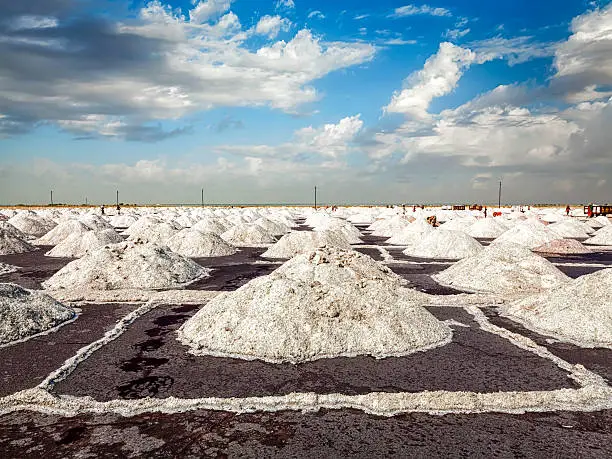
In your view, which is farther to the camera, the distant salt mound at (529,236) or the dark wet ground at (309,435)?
the distant salt mound at (529,236)

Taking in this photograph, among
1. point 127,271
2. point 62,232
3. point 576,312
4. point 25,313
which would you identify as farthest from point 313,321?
point 62,232

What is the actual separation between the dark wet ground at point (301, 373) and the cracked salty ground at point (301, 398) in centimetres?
3

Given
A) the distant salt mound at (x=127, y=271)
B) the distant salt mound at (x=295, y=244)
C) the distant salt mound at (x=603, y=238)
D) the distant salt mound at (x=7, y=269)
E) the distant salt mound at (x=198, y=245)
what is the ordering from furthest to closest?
the distant salt mound at (x=603, y=238)
the distant salt mound at (x=198, y=245)
the distant salt mound at (x=295, y=244)
the distant salt mound at (x=7, y=269)
the distant salt mound at (x=127, y=271)

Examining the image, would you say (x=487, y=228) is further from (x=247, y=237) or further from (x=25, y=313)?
(x=25, y=313)

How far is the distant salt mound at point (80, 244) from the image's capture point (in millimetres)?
24394

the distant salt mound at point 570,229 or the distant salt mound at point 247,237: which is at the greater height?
the distant salt mound at point 570,229

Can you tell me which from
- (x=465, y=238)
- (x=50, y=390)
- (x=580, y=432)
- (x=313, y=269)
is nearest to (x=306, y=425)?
(x=580, y=432)

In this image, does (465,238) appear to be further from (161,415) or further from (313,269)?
(161,415)

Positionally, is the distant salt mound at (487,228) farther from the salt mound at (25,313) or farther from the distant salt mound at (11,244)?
the salt mound at (25,313)

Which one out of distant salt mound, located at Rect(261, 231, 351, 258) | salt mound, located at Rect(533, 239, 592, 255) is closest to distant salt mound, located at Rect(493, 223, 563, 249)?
salt mound, located at Rect(533, 239, 592, 255)

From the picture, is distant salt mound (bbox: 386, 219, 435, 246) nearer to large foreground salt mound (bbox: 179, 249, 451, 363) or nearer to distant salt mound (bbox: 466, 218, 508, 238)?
distant salt mound (bbox: 466, 218, 508, 238)

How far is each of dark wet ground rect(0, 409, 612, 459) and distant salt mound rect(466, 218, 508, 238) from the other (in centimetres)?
3219

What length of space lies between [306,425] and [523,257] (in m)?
13.7

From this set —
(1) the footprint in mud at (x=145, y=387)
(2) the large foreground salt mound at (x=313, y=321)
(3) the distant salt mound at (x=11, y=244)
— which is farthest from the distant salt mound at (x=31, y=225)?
(1) the footprint in mud at (x=145, y=387)
